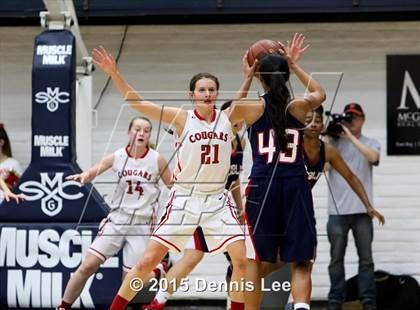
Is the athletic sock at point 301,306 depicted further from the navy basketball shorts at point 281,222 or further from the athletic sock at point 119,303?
the athletic sock at point 119,303

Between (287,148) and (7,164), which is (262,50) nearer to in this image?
(287,148)

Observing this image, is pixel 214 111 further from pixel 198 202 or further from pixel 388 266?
pixel 388 266

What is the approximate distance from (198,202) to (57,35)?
140 inches

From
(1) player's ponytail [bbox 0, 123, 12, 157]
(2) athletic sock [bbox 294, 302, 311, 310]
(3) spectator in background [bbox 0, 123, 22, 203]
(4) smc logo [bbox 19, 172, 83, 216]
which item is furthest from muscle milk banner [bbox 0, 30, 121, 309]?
(2) athletic sock [bbox 294, 302, 311, 310]

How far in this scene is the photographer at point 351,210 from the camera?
12.5 meters

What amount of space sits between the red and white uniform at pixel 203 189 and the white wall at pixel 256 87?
5.03 m

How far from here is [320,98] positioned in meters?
8.45

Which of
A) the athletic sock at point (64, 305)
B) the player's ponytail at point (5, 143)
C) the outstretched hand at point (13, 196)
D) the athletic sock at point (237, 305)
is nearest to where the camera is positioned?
the athletic sock at point (237, 305)

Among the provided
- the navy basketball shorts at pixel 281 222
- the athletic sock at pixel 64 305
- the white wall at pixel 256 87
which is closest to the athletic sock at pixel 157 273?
the athletic sock at pixel 64 305

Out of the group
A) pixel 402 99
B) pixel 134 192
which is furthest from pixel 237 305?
pixel 402 99

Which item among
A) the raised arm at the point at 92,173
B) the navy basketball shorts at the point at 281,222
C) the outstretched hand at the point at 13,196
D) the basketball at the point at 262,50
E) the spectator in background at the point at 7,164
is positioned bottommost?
the navy basketball shorts at the point at 281,222

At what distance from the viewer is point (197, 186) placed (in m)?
8.73

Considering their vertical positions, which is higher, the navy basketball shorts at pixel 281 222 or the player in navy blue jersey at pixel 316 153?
the player in navy blue jersey at pixel 316 153

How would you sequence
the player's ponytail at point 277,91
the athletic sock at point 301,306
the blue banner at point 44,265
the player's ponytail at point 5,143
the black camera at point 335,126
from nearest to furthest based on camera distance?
the athletic sock at point 301,306 → the player's ponytail at point 277,91 → the blue banner at point 44,265 → the black camera at point 335,126 → the player's ponytail at point 5,143
